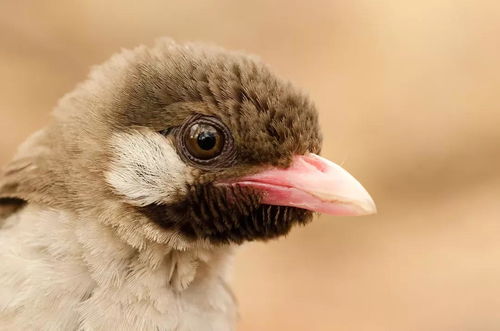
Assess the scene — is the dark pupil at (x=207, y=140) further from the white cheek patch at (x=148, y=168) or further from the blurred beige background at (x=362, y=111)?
the blurred beige background at (x=362, y=111)

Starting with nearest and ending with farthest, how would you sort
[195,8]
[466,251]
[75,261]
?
[75,261], [466,251], [195,8]

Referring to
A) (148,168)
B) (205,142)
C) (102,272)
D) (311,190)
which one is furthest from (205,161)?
(102,272)

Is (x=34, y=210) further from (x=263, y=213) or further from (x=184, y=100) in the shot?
(x=263, y=213)

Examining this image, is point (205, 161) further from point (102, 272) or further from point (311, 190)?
point (102, 272)

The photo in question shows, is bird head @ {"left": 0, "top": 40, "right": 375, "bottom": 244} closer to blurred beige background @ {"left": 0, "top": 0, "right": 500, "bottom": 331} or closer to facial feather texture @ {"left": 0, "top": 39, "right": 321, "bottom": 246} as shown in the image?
facial feather texture @ {"left": 0, "top": 39, "right": 321, "bottom": 246}

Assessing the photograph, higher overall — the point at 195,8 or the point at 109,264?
the point at 195,8

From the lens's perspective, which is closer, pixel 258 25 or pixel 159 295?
pixel 159 295

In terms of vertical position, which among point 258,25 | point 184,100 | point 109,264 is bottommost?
point 109,264

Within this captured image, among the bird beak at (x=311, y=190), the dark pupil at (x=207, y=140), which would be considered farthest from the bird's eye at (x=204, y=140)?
the bird beak at (x=311, y=190)

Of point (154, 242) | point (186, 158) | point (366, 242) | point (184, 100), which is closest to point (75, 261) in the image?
point (154, 242)
